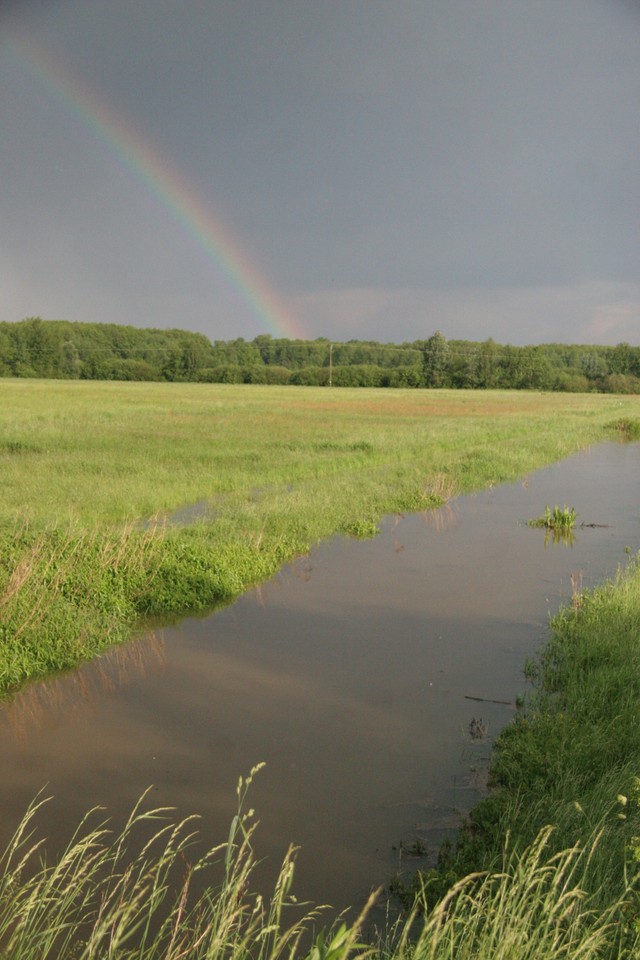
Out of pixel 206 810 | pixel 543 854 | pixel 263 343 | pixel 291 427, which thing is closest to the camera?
pixel 543 854

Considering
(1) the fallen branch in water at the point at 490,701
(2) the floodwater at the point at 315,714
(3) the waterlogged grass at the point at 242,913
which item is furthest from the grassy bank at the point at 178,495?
(1) the fallen branch in water at the point at 490,701

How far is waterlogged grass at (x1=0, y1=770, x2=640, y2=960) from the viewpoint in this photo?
101 inches

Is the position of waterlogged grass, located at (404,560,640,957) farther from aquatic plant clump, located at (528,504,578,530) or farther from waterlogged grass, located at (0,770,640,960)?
aquatic plant clump, located at (528,504,578,530)

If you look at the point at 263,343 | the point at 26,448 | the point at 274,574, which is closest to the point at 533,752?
the point at 274,574

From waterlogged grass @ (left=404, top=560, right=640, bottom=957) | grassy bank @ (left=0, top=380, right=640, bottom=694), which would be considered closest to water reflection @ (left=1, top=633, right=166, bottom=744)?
grassy bank @ (left=0, top=380, right=640, bottom=694)

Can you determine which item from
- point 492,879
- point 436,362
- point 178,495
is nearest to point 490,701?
point 492,879

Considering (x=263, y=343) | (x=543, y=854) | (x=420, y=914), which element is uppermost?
(x=263, y=343)

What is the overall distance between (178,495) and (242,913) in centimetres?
1286

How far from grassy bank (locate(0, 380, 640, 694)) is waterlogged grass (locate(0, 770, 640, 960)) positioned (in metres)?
3.32

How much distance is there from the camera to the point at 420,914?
A: 13.7 feet

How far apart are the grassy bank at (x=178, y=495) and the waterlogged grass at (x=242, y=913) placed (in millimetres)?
3316

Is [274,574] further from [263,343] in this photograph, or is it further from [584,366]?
[263,343]

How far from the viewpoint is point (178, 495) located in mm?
15766

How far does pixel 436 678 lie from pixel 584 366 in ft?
445
